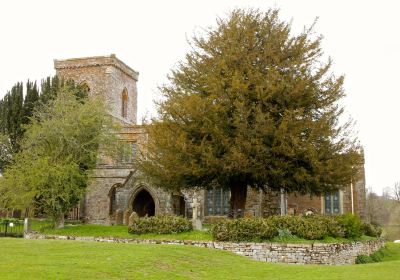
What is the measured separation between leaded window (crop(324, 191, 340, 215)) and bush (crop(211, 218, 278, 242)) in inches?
565

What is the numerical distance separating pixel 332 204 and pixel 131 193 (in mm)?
13641

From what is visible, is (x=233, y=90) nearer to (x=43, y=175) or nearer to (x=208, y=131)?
(x=208, y=131)

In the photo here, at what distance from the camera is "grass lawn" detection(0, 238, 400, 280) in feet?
40.3

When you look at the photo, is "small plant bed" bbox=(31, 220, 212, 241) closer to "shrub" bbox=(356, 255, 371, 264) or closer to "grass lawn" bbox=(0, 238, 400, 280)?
"grass lawn" bbox=(0, 238, 400, 280)

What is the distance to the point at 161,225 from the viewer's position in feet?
73.9

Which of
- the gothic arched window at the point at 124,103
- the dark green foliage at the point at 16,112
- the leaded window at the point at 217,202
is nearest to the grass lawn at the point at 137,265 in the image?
the leaded window at the point at 217,202

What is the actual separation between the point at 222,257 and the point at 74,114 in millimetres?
13283

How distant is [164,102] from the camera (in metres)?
25.0

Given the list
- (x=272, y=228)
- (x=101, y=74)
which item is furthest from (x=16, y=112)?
(x=272, y=228)

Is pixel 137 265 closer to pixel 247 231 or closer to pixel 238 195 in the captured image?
pixel 247 231

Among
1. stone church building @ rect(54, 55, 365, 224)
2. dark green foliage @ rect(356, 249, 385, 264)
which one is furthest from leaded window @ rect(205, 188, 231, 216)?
dark green foliage @ rect(356, 249, 385, 264)

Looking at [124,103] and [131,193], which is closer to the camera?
[131,193]

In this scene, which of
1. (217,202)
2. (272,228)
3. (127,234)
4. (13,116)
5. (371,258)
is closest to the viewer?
(272,228)

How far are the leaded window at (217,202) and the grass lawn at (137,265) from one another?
14.4 m
